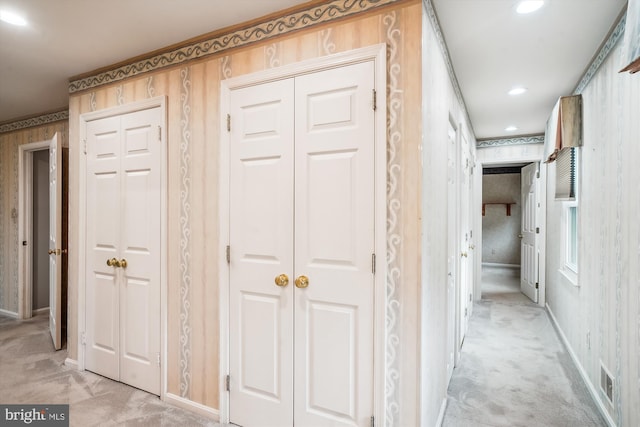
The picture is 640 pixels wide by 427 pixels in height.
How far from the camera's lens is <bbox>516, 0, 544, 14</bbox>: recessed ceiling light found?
1.80m

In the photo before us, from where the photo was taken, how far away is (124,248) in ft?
8.46

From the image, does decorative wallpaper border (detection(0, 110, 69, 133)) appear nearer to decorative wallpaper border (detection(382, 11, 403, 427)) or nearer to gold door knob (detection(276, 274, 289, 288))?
gold door knob (detection(276, 274, 289, 288))

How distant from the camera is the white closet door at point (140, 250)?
242cm

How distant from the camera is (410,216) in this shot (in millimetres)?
1620

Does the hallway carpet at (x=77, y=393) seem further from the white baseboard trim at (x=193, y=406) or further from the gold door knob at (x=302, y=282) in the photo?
the gold door knob at (x=302, y=282)

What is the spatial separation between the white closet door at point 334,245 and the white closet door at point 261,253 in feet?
0.24

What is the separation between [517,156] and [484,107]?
177cm

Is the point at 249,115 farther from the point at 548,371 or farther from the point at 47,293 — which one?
the point at 47,293

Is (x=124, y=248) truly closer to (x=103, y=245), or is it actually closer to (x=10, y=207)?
(x=103, y=245)

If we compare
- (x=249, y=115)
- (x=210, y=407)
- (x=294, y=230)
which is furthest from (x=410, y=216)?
(x=210, y=407)

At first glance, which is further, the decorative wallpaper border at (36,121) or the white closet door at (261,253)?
the decorative wallpaper border at (36,121)

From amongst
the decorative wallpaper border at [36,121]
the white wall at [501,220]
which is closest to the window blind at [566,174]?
the white wall at [501,220]

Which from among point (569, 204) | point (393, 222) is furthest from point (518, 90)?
point (393, 222)

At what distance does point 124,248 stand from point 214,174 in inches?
40.4
